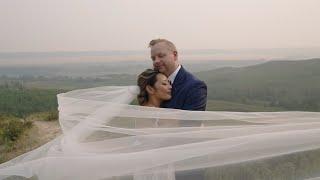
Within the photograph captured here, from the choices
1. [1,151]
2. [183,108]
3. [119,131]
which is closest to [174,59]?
[183,108]

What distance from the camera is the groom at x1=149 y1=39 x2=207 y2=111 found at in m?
3.13

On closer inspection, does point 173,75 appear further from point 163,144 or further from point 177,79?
point 163,144

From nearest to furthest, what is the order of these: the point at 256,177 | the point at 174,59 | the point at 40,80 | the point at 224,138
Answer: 1. the point at 256,177
2. the point at 224,138
3. the point at 174,59
4. the point at 40,80

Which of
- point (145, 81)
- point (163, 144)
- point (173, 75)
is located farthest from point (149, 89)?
point (163, 144)

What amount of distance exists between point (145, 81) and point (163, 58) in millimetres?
228

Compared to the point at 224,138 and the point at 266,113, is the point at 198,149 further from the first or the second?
the point at 266,113

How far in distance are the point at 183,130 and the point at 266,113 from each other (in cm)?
65

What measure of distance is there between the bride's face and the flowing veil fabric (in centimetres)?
11

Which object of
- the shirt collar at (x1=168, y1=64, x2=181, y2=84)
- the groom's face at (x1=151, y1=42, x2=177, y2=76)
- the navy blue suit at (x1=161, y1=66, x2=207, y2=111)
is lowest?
the navy blue suit at (x1=161, y1=66, x2=207, y2=111)

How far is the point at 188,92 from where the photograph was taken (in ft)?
10.3

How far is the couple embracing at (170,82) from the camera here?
10.3 ft

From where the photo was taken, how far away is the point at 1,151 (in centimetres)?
1079

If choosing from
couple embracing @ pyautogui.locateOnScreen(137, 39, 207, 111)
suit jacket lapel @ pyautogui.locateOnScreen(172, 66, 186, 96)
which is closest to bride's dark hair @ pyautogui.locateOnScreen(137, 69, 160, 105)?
couple embracing @ pyautogui.locateOnScreen(137, 39, 207, 111)

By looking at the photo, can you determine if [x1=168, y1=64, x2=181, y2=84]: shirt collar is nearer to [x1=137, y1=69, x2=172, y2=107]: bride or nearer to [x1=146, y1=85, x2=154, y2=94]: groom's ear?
[x1=137, y1=69, x2=172, y2=107]: bride
